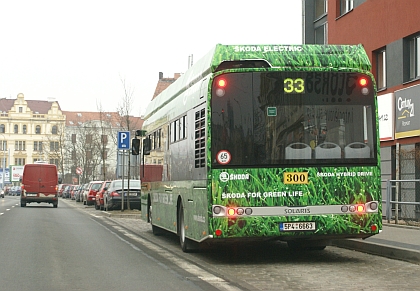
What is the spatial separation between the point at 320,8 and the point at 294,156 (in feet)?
76.1

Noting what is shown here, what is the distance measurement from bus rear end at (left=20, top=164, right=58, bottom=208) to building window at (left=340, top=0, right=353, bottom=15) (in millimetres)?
23689

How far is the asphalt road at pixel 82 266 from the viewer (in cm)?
962

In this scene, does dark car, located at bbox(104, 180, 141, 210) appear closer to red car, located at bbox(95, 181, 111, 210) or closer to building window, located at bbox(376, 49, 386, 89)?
red car, located at bbox(95, 181, 111, 210)

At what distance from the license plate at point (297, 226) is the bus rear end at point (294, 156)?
0.01 m

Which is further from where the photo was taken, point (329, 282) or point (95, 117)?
point (95, 117)

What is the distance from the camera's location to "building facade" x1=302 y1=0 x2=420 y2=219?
22.9 meters

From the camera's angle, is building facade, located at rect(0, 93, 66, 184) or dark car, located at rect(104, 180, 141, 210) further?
building facade, located at rect(0, 93, 66, 184)

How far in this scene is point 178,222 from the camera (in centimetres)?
1448

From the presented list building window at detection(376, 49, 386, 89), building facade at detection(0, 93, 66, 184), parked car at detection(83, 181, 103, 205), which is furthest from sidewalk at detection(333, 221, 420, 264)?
building facade at detection(0, 93, 66, 184)

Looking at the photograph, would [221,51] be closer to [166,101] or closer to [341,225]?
[341,225]

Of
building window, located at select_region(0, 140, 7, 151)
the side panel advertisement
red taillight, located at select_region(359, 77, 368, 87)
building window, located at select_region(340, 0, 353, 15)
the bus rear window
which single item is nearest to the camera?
the bus rear window

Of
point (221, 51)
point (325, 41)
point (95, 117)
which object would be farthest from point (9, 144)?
point (221, 51)

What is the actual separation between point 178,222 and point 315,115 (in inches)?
157

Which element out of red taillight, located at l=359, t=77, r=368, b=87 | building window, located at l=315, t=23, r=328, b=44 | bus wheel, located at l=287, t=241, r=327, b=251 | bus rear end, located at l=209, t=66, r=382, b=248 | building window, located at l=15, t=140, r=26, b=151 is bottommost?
bus wheel, located at l=287, t=241, r=327, b=251
